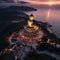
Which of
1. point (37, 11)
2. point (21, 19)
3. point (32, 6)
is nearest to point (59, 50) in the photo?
point (21, 19)

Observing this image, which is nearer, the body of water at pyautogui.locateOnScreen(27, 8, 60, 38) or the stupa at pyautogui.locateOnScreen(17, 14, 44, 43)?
the stupa at pyautogui.locateOnScreen(17, 14, 44, 43)

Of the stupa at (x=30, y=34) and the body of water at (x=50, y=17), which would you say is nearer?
the stupa at (x=30, y=34)

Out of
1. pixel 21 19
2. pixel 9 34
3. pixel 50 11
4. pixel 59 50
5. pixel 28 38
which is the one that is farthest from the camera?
pixel 50 11

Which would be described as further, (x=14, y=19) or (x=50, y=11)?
(x=50, y=11)

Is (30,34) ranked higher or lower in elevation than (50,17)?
higher

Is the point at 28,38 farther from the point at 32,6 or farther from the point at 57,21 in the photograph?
the point at 32,6

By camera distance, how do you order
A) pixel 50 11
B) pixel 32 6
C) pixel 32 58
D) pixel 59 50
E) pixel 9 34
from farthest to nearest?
pixel 32 6
pixel 50 11
pixel 9 34
pixel 59 50
pixel 32 58

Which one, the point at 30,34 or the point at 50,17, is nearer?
the point at 30,34
